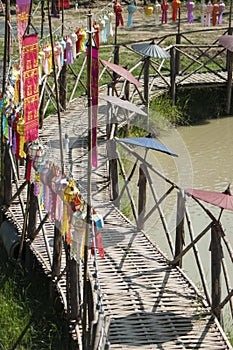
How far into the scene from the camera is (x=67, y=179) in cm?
493

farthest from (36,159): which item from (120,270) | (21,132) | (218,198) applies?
(218,198)

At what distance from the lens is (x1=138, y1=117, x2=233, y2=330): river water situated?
6973 mm

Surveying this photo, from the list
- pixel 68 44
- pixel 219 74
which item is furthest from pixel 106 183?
pixel 219 74

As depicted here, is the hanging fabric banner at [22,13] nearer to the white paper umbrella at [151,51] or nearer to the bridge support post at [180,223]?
the bridge support post at [180,223]

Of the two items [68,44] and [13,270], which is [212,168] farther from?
[13,270]

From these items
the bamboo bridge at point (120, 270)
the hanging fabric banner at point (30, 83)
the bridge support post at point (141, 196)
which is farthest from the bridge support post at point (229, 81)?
the hanging fabric banner at point (30, 83)

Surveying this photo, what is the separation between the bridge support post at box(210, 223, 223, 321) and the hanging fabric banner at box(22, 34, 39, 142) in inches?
53.3

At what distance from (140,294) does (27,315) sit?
0.77 meters

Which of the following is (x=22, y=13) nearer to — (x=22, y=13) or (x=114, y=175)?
(x=22, y=13)

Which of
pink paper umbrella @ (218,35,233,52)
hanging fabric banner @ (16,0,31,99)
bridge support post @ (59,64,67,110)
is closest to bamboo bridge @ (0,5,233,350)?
hanging fabric banner @ (16,0,31,99)

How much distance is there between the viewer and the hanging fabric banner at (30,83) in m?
5.01

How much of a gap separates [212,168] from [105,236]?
3.27 m

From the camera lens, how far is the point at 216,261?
16.6 ft

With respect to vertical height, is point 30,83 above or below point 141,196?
above
